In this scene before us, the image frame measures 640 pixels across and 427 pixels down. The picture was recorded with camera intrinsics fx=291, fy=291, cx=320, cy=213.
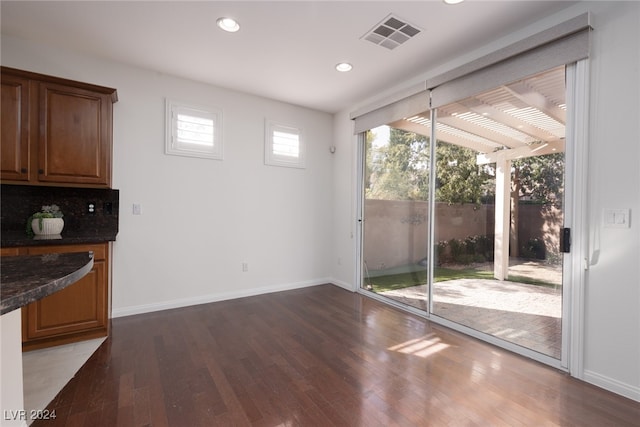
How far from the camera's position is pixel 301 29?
2.58 metres

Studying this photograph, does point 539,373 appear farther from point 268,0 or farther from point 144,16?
point 144,16

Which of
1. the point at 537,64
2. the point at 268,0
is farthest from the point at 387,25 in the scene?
the point at 537,64

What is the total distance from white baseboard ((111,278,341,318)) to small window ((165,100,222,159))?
5.98ft

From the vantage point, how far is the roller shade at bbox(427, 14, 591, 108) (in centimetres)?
212

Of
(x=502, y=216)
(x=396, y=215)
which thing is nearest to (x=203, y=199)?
(x=396, y=215)

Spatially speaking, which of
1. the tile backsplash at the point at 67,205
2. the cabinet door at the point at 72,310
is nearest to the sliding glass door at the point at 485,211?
the cabinet door at the point at 72,310

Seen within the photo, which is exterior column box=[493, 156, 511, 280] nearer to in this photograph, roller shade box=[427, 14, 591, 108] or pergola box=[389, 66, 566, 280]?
pergola box=[389, 66, 566, 280]

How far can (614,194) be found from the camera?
2.02 m

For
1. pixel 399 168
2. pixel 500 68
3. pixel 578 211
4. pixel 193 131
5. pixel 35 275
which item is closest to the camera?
pixel 35 275

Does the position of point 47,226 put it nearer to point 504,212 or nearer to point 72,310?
point 72,310

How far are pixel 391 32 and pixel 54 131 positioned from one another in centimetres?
321

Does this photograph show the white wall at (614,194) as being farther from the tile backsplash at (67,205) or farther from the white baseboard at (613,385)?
Result: the tile backsplash at (67,205)

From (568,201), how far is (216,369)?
9.82ft

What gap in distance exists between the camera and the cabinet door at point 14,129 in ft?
8.20
